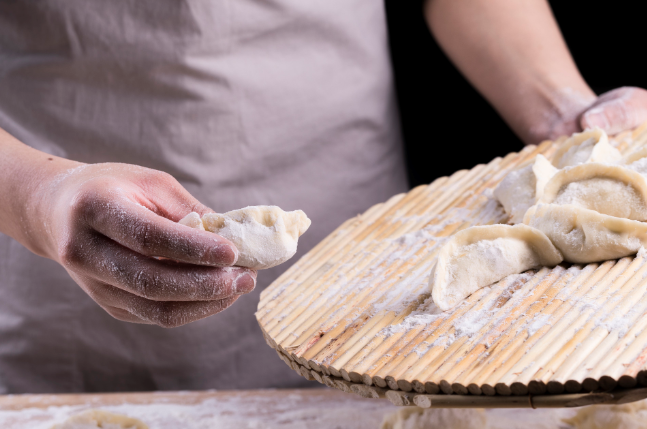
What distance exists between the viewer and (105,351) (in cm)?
166

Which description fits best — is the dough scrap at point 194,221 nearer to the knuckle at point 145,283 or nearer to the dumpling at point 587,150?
the knuckle at point 145,283

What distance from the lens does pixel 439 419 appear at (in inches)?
47.3

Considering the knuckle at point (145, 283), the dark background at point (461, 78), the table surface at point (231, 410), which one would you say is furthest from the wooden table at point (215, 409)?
the dark background at point (461, 78)

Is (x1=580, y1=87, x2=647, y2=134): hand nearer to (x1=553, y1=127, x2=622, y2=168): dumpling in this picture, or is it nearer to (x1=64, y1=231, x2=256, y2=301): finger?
(x1=553, y1=127, x2=622, y2=168): dumpling

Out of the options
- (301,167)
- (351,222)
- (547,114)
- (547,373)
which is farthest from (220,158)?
(547,373)

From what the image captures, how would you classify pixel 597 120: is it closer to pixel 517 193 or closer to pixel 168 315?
pixel 517 193

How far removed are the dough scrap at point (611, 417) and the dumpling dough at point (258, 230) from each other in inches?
30.9

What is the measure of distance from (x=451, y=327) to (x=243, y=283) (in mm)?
354

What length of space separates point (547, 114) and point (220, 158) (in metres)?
0.99

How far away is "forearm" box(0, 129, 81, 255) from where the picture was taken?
3.56 ft

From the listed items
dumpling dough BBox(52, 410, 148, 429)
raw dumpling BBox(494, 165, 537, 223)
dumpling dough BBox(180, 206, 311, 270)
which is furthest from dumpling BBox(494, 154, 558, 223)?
dumpling dough BBox(52, 410, 148, 429)

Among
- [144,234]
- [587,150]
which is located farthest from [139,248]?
[587,150]

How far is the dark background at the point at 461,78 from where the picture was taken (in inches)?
83.4

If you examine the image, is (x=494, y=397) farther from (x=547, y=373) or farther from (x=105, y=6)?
(x=105, y=6)
